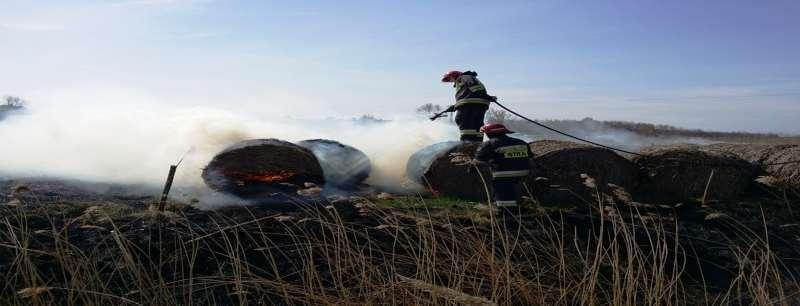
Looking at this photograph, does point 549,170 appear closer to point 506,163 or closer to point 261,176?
point 506,163

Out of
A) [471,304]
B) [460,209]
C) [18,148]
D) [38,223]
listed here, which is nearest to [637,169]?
[460,209]

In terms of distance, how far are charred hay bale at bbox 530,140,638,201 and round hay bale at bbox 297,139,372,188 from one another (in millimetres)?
3188

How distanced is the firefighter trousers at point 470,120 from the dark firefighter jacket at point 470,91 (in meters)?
0.10

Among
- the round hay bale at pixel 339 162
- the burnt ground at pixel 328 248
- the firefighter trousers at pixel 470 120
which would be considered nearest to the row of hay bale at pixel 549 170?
the burnt ground at pixel 328 248

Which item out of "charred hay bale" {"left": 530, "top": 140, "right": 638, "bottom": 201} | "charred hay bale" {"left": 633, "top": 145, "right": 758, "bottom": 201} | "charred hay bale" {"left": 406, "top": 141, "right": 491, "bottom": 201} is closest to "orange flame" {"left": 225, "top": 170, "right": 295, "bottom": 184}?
"charred hay bale" {"left": 406, "top": 141, "right": 491, "bottom": 201}

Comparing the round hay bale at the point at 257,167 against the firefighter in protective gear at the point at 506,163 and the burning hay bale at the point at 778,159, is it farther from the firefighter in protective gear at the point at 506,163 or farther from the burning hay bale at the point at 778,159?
the burning hay bale at the point at 778,159

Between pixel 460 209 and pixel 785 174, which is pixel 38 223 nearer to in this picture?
pixel 460 209

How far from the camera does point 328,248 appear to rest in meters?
5.54

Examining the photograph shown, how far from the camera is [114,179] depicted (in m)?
11.0

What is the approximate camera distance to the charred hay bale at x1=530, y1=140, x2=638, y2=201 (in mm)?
8719

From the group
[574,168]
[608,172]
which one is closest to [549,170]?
[574,168]

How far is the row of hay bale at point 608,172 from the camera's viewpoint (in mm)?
8750

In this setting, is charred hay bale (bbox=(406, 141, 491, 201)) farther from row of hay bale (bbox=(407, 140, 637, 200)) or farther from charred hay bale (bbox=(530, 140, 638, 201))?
charred hay bale (bbox=(530, 140, 638, 201))

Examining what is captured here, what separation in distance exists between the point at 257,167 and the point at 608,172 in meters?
5.80
